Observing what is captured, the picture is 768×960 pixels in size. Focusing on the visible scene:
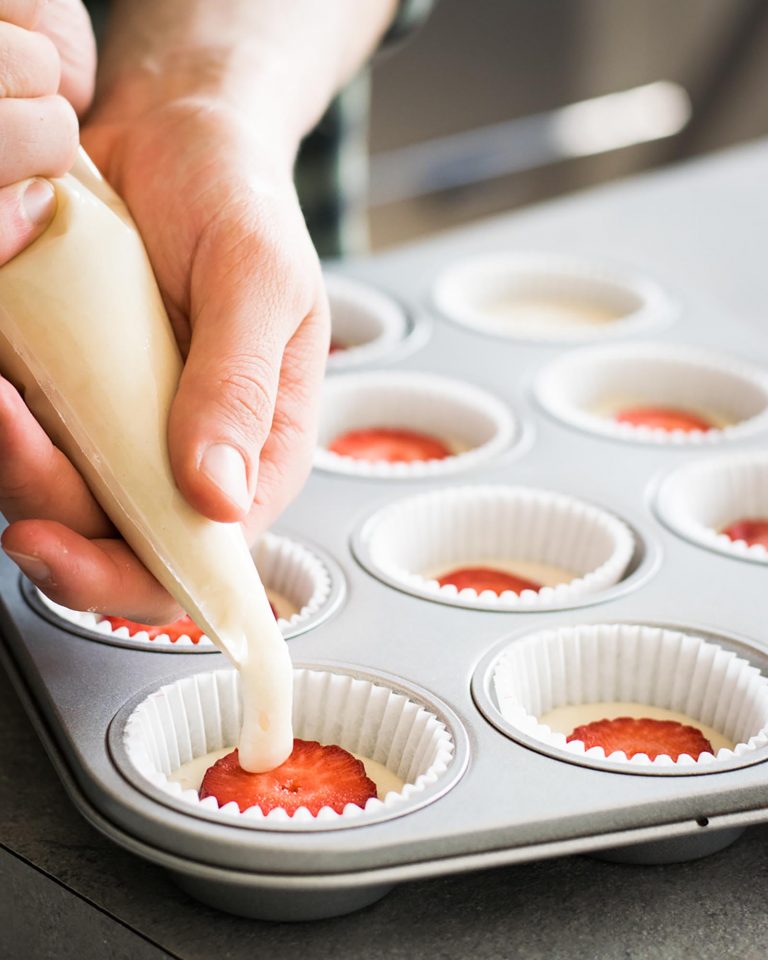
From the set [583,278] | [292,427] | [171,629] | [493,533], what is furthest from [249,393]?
[583,278]

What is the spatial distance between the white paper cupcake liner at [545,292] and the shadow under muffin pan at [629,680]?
98 cm

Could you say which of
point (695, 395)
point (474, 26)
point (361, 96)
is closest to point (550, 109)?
point (474, 26)

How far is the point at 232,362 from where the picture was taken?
1.18 meters

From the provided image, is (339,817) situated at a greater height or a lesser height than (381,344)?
greater

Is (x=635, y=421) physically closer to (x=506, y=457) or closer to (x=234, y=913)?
(x=506, y=457)

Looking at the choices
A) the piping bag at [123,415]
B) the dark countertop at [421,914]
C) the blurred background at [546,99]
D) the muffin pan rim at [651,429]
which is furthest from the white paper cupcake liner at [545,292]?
the blurred background at [546,99]

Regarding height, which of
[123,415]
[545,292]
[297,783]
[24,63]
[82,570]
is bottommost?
[545,292]

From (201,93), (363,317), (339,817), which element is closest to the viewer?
(339,817)

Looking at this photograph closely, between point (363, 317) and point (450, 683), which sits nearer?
point (450, 683)

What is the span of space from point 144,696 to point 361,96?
166 cm

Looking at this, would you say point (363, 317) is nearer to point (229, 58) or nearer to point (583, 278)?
point (583, 278)

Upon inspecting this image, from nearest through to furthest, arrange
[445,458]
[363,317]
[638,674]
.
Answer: [638,674] < [445,458] < [363,317]

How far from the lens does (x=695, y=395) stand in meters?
2.11

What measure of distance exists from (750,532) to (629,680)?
42 centimetres
